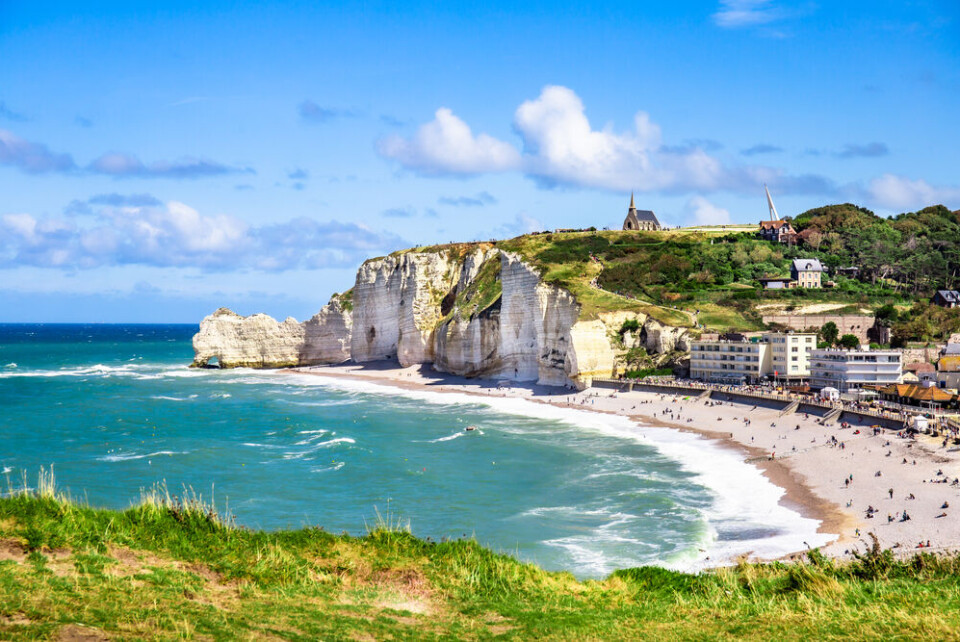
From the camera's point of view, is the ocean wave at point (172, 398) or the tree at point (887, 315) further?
the tree at point (887, 315)

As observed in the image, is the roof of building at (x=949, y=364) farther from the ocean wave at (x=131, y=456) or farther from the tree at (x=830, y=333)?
the ocean wave at (x=131, y=456)

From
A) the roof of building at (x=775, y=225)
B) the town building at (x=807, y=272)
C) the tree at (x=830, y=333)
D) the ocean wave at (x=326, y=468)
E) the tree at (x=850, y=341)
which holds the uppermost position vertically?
the roof of building at (x=775, y=225)

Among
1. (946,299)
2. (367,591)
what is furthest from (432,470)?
(946,299)

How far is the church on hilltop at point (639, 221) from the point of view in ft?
Result: 487

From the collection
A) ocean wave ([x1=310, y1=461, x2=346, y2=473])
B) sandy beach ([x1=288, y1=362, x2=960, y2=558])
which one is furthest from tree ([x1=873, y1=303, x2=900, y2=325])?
ocean wave ([x1=310, y1=461, x2=346, y2=473])

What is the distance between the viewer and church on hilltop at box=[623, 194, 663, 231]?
14850 cm

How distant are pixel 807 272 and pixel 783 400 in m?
52.2

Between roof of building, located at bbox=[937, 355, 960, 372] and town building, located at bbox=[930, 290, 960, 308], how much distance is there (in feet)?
112

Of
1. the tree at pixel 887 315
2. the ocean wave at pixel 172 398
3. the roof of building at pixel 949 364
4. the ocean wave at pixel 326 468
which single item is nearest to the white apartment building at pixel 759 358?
the roof of building at pixel 949 364

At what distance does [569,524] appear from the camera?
118ft

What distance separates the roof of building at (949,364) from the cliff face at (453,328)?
82.2ft

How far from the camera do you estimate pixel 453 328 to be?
324 feet

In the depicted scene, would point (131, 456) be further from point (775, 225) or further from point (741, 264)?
point (775, 225)

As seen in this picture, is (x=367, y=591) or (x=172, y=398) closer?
(x=367, y=591)
